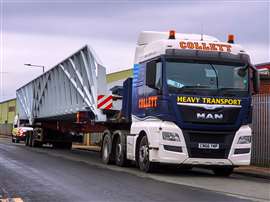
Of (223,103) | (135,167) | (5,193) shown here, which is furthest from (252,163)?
(5,193)

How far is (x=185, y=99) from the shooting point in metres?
13.7

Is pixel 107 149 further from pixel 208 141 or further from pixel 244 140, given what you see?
pixel 244 140

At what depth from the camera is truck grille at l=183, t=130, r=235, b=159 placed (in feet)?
45.3

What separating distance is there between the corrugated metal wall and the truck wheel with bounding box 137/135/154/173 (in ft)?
202

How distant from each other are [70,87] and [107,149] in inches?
211

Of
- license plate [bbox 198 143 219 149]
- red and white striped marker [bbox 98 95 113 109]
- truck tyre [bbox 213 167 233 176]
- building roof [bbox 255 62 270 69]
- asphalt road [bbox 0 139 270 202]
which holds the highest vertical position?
→ building roof [bbox 255 62 270 69]

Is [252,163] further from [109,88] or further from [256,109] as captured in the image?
[109,88]

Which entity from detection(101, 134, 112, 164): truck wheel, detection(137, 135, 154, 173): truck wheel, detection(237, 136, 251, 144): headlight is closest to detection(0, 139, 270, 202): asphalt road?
detection(137, 135, 154, 173): truck wheel

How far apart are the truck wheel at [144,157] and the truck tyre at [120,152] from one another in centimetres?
152

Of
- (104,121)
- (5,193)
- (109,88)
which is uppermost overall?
(109,88)

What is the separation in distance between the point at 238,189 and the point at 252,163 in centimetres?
872

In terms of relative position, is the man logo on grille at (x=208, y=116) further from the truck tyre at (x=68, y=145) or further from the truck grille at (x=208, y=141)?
the truck tyre at (x=68, y=145)

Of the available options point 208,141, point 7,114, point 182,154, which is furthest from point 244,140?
point 7,114

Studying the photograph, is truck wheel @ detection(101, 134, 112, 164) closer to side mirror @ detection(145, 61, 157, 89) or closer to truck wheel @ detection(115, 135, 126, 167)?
truck wheel @ detection(115, 135, 126, 167)
